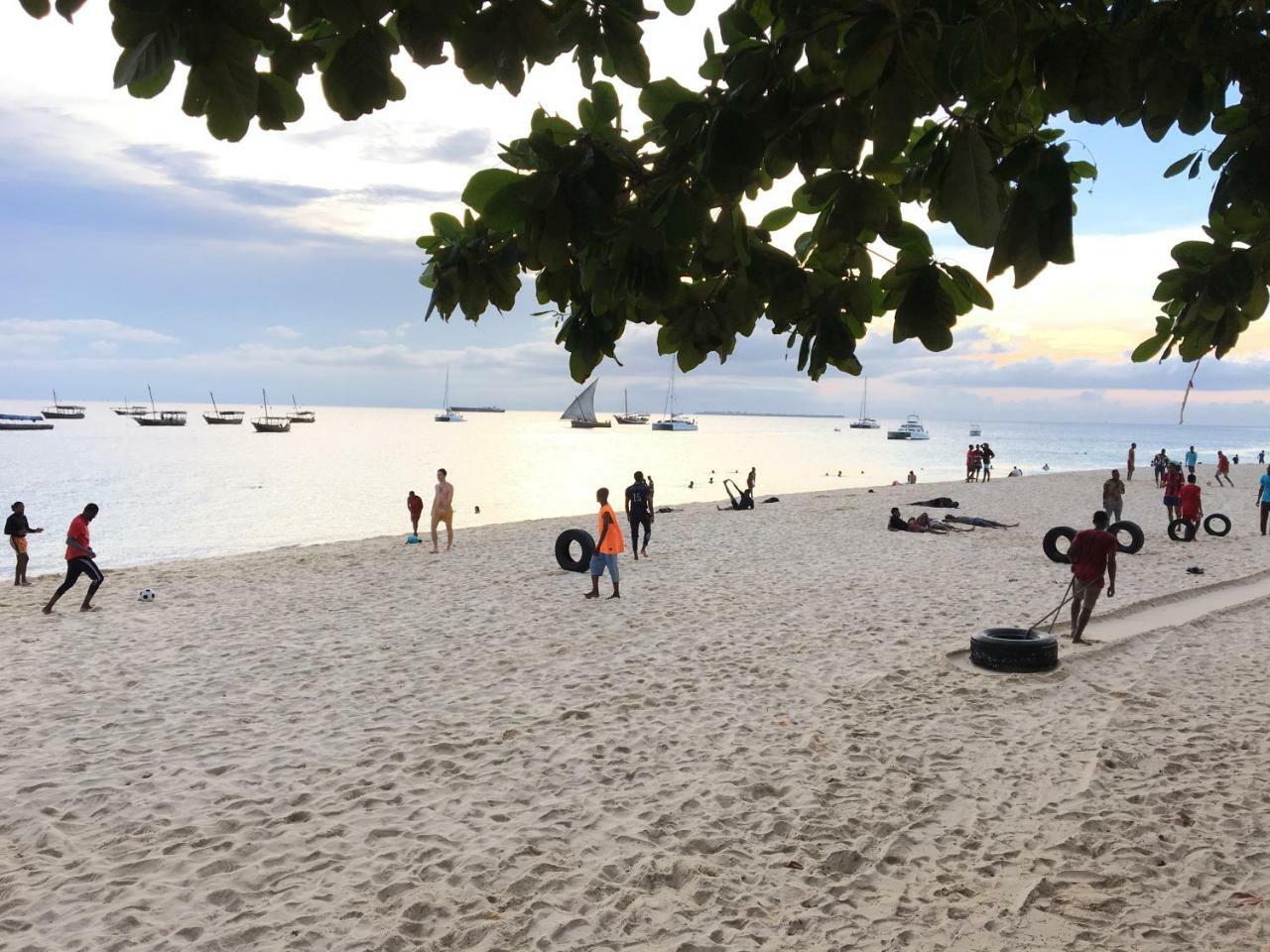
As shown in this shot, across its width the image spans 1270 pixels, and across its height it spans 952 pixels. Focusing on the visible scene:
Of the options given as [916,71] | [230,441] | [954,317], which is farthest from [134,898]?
[230,441]

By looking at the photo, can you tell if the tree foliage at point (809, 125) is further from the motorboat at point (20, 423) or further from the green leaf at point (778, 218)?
the motorboat at point (20, 423)

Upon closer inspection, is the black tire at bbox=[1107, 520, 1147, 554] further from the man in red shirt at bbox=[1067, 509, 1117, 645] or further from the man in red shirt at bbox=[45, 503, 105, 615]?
the man in red shirt at bbox=[45, 503, 105, 615]

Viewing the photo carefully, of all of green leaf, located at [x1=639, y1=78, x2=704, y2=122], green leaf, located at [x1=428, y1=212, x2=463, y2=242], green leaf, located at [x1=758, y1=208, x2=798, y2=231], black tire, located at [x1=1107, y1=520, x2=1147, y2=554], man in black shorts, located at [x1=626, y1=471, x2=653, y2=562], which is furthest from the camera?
black tire, located at [x1=1107, y1=520, x2=1147, y2=554]

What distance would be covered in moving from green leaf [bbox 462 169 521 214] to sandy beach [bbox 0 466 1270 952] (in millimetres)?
4000

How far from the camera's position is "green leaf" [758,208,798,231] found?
3.06 m

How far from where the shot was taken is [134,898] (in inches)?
199

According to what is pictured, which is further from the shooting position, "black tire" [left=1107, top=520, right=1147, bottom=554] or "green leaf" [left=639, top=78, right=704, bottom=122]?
"black tire" [left=1107, top=520, right=1147, bottom=554]

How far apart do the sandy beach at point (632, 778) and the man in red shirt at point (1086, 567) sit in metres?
0.52

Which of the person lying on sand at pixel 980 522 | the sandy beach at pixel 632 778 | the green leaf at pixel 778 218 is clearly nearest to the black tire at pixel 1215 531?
the person lying on sand at pixel 980 522

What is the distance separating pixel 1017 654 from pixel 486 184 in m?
9.02

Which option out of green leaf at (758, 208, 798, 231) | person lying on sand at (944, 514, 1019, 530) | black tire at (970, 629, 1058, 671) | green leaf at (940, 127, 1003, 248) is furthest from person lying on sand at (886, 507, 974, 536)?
green leaf at (940, 127, 1003, 248)

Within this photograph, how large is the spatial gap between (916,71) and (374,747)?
23.4 feet

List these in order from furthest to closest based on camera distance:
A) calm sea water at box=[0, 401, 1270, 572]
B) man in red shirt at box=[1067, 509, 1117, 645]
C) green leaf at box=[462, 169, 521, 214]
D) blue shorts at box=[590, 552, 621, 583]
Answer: calm sea water at box=[0, 401, 1270, 572] → blue shorts at box=[590, 552, 621, 583] → man in red shirt at box=[1067, 509, 1117, 645] → green leaf at box=[462, 169, 521, 214]

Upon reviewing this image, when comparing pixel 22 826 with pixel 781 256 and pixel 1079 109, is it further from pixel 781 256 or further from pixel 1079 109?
pixel 1079 109
